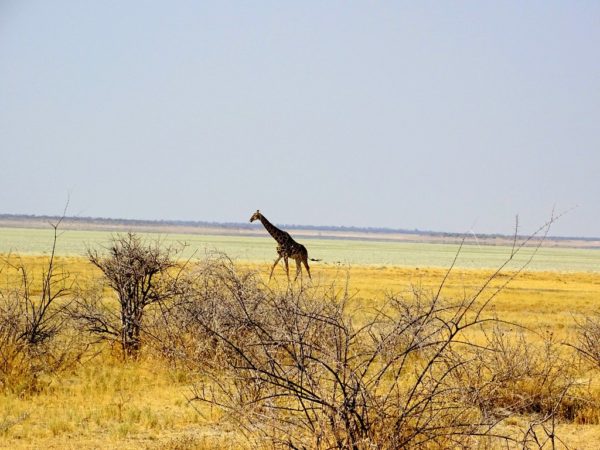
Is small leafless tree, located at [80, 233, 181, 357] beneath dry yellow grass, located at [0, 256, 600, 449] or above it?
above

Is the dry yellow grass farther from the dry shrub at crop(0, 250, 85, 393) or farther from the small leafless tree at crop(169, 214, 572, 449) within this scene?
the small leafless tree at crop(169, 214, 572, 449)

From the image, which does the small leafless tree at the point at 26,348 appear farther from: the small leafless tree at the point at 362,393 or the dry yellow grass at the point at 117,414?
the small leafless tree at the point at 362,393

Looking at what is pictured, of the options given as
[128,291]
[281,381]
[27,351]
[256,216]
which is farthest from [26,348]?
[256,216]

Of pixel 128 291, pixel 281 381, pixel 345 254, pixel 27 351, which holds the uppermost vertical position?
pixel 128 291

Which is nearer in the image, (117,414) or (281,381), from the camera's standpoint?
(281,381)

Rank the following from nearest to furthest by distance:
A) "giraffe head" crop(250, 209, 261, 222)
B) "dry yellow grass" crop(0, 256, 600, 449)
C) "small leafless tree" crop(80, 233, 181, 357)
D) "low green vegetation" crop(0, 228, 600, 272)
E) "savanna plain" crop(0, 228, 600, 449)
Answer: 1. "savanna plain" crop(0, 228, 600, 449)
2. "dry yellow grass" crop(0, 256, 600, 449)
3. "small leafless tree" crop(80, 233, 181, 357)
4. "giraffe head" crop(250, 209, 261, 222)
5. "low green vegetation" crop(0, 228, 600, 272)

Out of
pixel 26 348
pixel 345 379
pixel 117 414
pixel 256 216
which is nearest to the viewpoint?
pixel 345 379

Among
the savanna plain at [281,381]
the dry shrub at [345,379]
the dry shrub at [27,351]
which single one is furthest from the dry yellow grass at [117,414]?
the dry shrub at [345,379]

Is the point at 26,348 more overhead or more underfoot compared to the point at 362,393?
more underfoot

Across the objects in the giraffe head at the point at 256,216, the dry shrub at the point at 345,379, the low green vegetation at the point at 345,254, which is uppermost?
the giraffe head at the point at 256,216

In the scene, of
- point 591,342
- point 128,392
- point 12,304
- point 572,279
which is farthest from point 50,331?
point 572,279

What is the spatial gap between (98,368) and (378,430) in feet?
A: 21.4

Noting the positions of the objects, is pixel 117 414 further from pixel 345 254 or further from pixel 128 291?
pixel 345 254

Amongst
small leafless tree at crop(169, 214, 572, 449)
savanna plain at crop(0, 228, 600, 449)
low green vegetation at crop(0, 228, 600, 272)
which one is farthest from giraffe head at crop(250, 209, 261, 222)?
small leafless tree at crop(169, 214, 572, 449)
